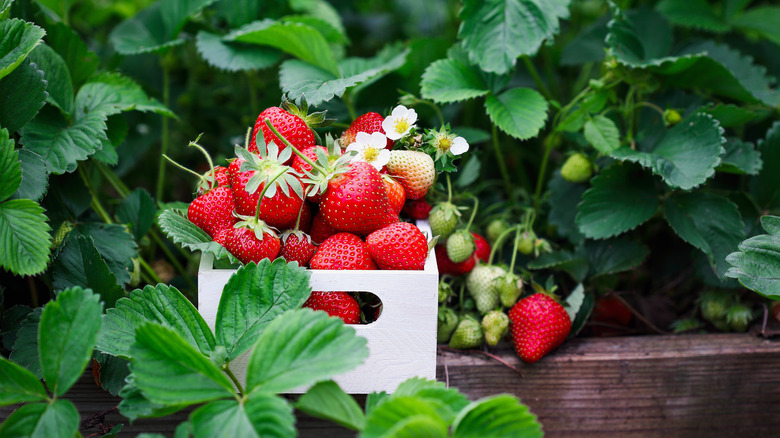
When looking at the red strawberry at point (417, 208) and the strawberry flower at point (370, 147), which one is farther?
the red strawberry at point (417, 208)

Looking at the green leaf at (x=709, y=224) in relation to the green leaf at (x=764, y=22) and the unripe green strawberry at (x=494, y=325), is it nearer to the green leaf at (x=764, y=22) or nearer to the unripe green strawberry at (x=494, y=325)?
the unripe green strawberry at (x=494, y=325)

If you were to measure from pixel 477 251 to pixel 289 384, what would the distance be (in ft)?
1.62

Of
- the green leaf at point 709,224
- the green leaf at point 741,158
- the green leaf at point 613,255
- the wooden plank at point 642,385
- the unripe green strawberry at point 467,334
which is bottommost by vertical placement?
the wooden plank at point 642,385

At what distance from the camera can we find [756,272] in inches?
30.4

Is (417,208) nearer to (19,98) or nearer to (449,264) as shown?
(449,264)

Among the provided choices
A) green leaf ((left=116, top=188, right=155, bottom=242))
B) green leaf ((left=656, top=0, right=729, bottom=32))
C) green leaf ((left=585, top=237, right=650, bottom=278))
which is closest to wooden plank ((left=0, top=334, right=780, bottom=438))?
green leaf ((left=585, top=237, right=650, bottom=278))

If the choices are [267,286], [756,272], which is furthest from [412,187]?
[756,272]

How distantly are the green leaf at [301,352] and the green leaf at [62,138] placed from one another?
1.49 feet

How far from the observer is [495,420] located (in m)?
0.59

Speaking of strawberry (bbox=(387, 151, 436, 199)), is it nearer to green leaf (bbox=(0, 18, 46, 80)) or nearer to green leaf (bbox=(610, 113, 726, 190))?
green leaf (bbox=(610, 113, 726, 190))

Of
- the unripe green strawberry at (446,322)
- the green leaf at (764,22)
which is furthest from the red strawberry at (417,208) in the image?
the green leaf at (764,22)

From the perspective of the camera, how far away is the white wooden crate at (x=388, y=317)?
73cm

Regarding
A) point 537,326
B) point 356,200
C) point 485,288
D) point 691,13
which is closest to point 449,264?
point 485,288

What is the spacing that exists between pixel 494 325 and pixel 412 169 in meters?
0.28
